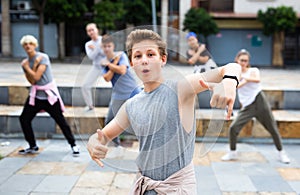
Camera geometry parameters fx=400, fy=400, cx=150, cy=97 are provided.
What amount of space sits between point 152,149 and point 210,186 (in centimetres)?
281

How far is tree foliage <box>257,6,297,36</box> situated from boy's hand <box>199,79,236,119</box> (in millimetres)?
21888

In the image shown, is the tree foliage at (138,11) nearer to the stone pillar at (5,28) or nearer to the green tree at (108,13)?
the green tree at (108,13)

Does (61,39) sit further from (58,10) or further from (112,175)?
(112,175)

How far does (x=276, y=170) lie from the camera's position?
540cm

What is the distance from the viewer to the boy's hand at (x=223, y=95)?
179 cm

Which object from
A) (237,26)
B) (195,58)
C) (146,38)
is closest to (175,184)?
(146,38)

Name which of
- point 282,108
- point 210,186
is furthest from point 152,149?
point 282,108

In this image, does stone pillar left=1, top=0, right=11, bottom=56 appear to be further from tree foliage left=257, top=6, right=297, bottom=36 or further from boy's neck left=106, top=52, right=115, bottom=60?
boy's neck left=106, top=52, right=115, bottom=60

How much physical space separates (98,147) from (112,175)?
295 cm

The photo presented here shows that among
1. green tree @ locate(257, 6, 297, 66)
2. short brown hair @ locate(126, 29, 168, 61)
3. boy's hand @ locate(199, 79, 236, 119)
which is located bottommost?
boy's hand @ locate(199, 79, 236, 119)

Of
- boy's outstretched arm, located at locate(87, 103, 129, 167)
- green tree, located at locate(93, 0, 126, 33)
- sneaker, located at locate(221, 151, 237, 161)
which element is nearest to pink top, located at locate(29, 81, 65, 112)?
sneaker, located at locate(221, 151, 237, 161)

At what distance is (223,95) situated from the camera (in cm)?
180

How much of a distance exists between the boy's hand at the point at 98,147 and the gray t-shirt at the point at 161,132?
0.21 metres

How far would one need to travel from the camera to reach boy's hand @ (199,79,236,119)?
179 cm
